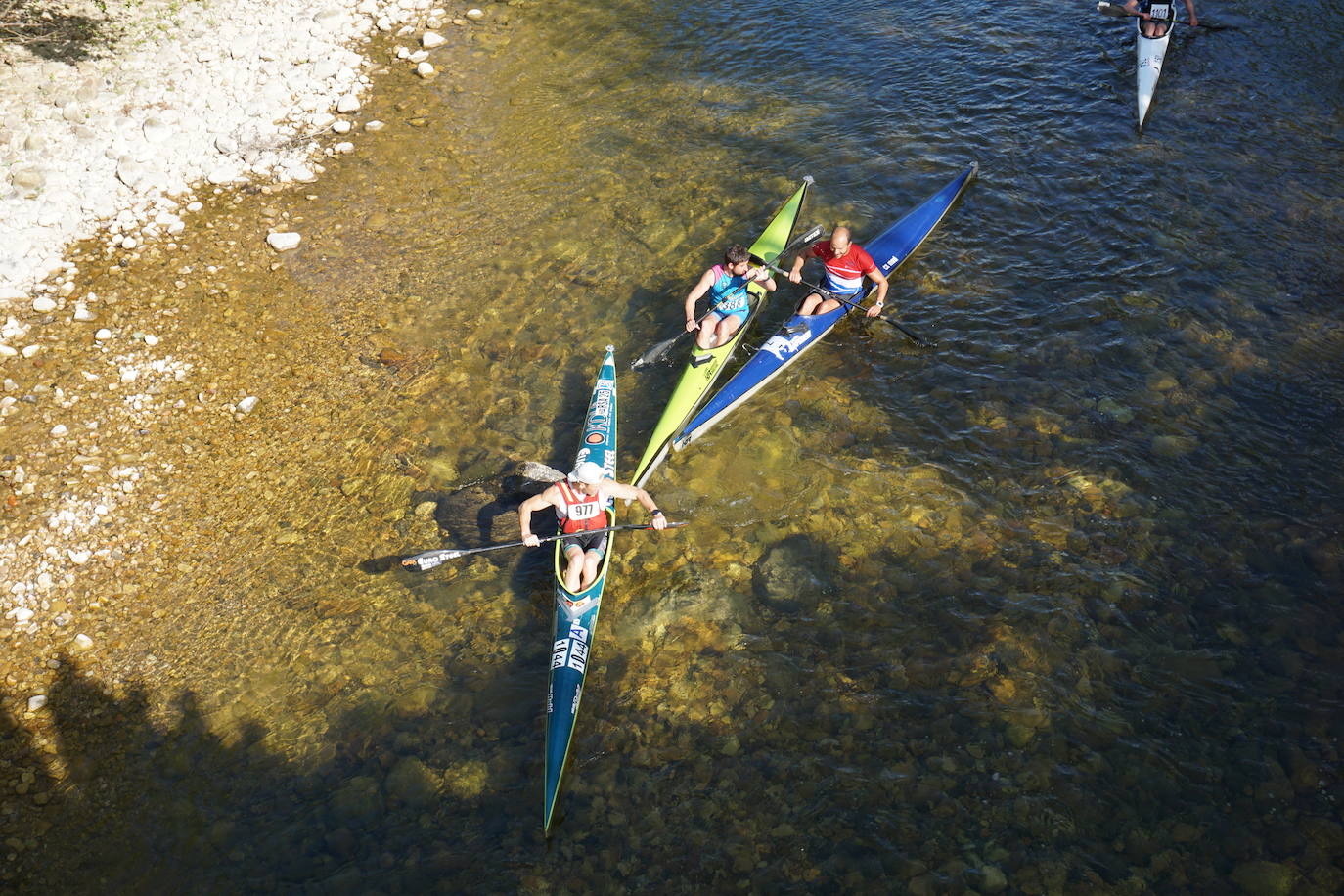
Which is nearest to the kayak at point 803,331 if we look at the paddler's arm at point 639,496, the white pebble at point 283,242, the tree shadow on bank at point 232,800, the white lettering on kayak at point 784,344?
the white lettering on kayak at point 784,344

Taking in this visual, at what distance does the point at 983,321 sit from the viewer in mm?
11172

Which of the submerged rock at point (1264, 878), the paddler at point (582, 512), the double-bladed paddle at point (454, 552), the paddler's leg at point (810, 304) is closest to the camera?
the submerged rock at point (1264, 878)

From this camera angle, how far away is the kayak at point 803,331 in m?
10.3

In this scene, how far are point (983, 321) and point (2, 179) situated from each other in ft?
47.7

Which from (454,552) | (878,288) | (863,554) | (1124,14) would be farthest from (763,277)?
(1124,14)

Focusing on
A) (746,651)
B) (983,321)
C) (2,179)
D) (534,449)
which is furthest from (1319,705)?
(2,179)

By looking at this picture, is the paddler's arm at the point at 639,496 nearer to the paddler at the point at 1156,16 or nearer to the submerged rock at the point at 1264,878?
the submerged rock at the point at 1264,878

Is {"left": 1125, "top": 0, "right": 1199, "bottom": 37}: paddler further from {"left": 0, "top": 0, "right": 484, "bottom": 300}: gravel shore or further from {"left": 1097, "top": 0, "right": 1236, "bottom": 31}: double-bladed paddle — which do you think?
{"left": 0, "top": 0, "right": 484, "bottom": 300}: gravel shore

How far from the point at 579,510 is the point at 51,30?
1442 centimetres

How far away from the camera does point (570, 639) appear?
315 inches

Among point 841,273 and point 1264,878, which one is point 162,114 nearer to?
point 841,273

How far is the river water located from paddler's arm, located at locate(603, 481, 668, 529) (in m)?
0.50

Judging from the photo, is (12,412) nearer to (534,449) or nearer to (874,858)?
(534,449)

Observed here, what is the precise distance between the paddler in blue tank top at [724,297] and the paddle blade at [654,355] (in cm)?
35
